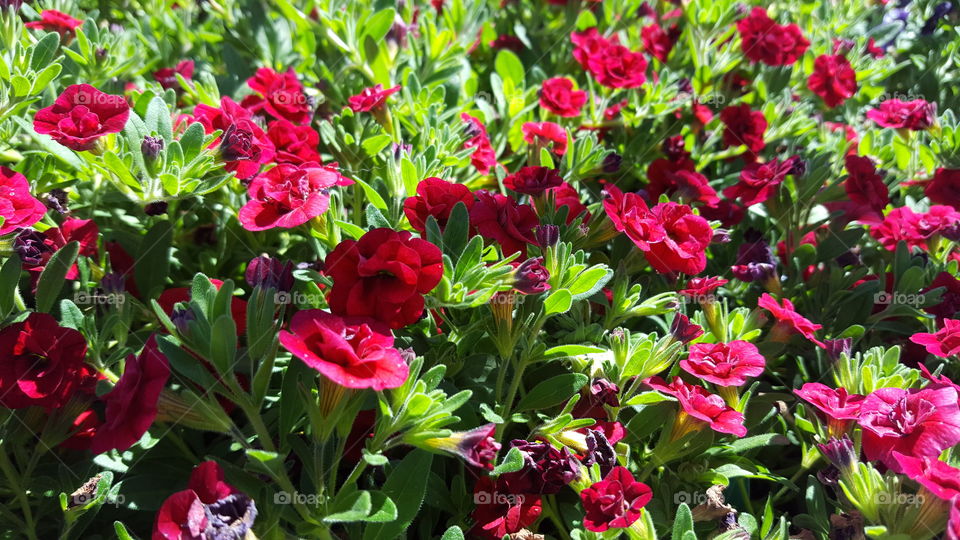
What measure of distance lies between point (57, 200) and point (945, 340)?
2.21 meters

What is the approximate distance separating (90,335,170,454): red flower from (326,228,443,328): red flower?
33cm

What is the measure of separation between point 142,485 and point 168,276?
0.65 metres

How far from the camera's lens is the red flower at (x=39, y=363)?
153 centimetres

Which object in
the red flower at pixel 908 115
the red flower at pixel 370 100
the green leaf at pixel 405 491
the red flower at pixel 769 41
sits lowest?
the green leaf at pixel 405 491

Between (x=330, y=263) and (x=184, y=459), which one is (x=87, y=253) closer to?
(x=184, y=459)

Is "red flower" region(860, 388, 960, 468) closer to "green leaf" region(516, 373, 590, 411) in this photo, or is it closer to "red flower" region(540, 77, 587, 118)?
"green leaf" region(516, 373, 590, 411)

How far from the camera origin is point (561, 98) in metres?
2.44

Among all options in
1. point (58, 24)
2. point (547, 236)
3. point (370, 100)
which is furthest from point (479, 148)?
point (58, 24)

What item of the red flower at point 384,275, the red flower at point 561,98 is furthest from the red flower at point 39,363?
the red flower at point 561,98

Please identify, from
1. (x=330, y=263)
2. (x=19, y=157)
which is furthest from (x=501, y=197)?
(x=19, y=157)

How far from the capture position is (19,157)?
81.5 inches

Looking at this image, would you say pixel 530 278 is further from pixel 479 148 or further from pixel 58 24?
pixel 58 24

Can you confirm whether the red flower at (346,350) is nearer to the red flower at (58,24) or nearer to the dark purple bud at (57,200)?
the dark purple bud at (57,200)

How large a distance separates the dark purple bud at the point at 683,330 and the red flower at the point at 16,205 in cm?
140
